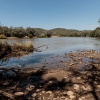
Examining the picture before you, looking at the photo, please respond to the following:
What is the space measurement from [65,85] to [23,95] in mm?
1767

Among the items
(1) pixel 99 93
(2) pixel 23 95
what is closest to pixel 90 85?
(1) pixel 99 93

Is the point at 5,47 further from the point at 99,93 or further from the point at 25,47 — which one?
the point at 99,93

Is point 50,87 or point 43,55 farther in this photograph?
point 43,55

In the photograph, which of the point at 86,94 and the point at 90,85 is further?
the point at 90,85

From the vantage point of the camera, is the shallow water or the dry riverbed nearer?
the dry riverbed

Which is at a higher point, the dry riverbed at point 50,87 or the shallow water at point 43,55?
the dry riverbed at point 50,87

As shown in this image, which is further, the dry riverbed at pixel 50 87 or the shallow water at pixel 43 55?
the shallow water at pixel 43 55

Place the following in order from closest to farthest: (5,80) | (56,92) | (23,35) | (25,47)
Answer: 1. (56,92)
2. (5,80)
3. (25,47)
4. (23,35)

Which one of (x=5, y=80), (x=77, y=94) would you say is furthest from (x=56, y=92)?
(x=5, y=80)

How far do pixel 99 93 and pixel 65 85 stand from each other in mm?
1374

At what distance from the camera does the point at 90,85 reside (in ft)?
18.7

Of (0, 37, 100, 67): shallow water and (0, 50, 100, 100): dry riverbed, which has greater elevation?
(0, 50, 100, 100): dry riverbed

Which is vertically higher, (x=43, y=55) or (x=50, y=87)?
(x=50, y=87)

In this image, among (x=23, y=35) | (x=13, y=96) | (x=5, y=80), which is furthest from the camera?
(x=23, y=35)
